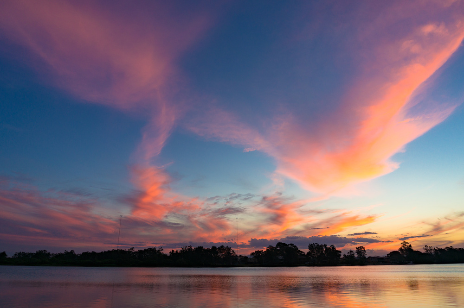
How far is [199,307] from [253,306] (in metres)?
5.79

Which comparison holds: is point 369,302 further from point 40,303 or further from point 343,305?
point 40,303

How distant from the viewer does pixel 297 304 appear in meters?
32.9

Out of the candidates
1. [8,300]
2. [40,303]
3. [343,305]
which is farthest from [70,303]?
[343,305]

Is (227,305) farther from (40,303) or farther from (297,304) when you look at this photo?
(40,303)

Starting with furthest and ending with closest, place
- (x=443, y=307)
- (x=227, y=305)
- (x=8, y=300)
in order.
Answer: (x=8, y=300) < (x=227, y=305) < (x=443, y=307)

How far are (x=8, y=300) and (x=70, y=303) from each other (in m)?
8.76

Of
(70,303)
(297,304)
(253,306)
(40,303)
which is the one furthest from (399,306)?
(40,303)

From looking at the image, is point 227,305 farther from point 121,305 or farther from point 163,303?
point 121,305

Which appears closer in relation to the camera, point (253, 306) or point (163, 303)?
point (253, 306)

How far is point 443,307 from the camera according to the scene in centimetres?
3067

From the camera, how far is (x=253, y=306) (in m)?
31.8

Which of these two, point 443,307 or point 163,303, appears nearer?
point 443,307

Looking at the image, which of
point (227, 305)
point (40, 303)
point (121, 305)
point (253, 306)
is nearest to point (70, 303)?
point (40, 303)

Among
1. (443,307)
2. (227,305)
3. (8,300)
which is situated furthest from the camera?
(8,300)
